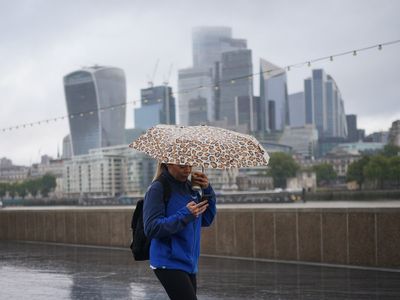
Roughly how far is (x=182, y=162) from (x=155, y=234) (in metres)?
0.51

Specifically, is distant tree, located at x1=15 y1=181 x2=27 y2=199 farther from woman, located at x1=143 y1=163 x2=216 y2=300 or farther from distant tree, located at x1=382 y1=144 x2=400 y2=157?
woman, located at x1=143 y1=163 x2=216 y2=300

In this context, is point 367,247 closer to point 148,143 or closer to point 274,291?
point 274,291

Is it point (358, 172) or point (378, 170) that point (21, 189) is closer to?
point (358, 172)

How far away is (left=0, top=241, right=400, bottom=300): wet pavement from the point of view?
9.04m

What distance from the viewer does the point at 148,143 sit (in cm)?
477

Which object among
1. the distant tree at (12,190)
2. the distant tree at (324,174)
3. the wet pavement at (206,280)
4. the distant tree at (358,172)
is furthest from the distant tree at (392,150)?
the wet pavement at (206,280)

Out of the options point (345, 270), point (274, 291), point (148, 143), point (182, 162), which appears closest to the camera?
point (182, 162)

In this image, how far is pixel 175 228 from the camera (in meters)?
4.43

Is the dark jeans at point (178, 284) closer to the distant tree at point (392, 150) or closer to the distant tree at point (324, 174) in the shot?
the distant tree at point (392, 150)

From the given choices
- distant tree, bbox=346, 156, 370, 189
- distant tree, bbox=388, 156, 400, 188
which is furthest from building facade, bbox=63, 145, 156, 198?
distant tree, bbox=388, 156, 400, 188

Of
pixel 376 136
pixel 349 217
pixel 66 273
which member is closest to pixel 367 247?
pixel 349 217

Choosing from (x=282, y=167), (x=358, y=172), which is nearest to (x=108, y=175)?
(x=282, y=167)

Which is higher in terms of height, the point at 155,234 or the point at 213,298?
the point at 155,234

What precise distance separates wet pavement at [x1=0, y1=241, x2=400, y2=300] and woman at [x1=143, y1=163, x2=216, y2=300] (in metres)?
4.37
